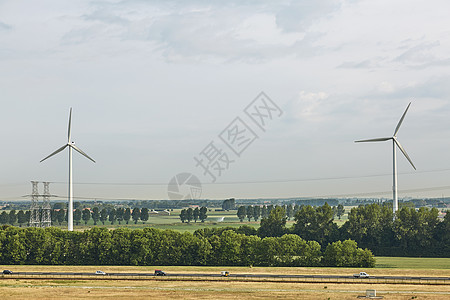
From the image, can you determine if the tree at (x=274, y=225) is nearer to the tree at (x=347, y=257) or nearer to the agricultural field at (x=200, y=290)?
the tree at (x=347, y=257)

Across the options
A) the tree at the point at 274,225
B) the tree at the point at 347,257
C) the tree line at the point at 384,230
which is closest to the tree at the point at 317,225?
the tree line at the point at 384,230

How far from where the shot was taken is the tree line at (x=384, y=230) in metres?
178

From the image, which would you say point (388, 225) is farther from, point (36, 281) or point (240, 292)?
point (36, 281)

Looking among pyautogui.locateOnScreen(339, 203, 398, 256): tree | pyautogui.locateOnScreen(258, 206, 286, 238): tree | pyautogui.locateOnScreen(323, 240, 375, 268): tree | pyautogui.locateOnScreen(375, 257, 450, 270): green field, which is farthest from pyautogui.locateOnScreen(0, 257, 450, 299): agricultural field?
pyautogui.locateOnScreen(258, 206, 286, 238): tree

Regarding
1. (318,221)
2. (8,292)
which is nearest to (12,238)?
(8,292)

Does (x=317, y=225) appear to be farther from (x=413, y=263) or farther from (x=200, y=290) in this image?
(x=200, y=290)

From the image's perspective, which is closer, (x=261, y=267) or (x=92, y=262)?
(x=261, y=267)

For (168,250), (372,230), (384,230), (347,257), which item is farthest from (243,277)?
(384,230)

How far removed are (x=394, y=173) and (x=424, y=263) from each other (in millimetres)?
44978

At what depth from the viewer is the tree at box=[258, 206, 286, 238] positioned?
643 ft

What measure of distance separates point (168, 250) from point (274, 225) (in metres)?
53.6

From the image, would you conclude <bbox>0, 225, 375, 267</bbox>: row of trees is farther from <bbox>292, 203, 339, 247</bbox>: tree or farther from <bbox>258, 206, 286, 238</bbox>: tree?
<bbox>258, 206, 286, 238</bbox>: tree

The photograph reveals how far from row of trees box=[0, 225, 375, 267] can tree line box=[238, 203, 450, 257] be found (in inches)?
1220

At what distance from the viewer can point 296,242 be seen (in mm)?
154625
